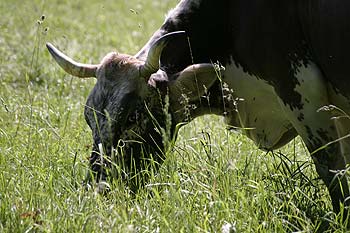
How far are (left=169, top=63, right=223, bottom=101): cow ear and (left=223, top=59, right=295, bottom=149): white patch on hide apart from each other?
0.15 meters

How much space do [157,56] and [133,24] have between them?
7613 mm

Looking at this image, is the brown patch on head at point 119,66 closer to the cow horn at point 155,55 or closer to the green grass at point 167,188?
the cow horn at point 155,55

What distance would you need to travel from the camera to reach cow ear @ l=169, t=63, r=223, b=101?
5.35 metres

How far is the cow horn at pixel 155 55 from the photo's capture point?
5.08 meters

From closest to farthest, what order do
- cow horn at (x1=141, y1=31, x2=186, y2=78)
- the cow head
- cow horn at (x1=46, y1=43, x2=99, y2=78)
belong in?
cow horn at (x1=141, y1=31, x2=186, y2=78) < the cow head < cow horn at (x1=46, y1=43, x2=99, y2=78)

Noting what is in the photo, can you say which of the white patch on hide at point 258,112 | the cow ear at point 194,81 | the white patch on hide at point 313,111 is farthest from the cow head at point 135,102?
the white patch on hide at point 313,111

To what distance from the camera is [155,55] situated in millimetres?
5191

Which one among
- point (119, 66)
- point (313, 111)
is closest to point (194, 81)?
point (119, 66)

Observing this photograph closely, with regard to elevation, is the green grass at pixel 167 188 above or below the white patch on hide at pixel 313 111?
below

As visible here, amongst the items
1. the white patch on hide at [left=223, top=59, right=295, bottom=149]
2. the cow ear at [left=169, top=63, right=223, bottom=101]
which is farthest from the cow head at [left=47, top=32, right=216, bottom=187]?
the white patch on hide at [left=223, top=59, right=295, bottom=149]

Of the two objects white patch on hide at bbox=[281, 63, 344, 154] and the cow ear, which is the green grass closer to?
white patch on hide at bbox=[281, 63, 344, 154]

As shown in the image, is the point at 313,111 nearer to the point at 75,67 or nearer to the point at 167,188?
the point at 167,188

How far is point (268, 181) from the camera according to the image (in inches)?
195

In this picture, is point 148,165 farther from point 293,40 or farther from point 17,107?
point 17,107
